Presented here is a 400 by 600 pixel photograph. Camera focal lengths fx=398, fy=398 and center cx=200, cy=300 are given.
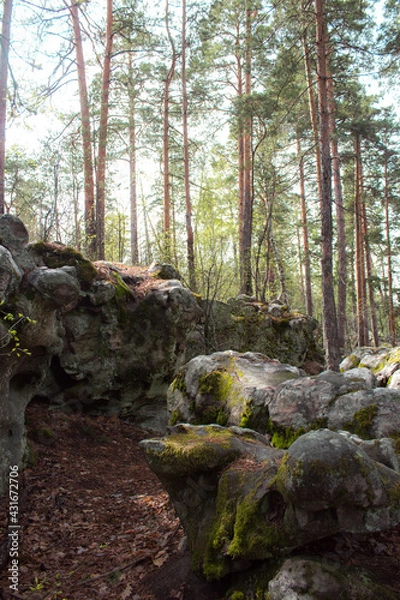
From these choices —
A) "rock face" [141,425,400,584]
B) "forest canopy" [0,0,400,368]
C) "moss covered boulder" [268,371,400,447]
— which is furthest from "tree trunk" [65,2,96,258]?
"rock face" [141,425,400,584]

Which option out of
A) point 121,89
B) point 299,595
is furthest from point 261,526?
point 121,89

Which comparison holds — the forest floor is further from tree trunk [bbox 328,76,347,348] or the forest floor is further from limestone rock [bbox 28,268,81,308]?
tree trunk [bbox 328,76,347,348]

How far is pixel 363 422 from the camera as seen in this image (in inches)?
166

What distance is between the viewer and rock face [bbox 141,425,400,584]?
7.78 feet

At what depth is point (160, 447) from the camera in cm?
354

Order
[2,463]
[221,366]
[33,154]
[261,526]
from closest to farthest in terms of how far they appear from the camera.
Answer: [261,526], [2,463], [221,366], [33,154]

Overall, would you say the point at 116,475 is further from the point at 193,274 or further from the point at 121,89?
the point at 121,89

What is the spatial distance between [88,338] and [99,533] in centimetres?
402

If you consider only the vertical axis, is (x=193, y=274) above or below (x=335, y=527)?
above

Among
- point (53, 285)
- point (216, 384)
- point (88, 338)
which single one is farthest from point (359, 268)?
point (53, 285)

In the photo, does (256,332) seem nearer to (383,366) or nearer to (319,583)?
(383,366)

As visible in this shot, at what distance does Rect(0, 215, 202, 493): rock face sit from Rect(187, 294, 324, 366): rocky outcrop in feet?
7.33

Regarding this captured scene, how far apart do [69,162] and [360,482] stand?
15782 millimetres

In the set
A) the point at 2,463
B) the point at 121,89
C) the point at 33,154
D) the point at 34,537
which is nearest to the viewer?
the point at 34,537
